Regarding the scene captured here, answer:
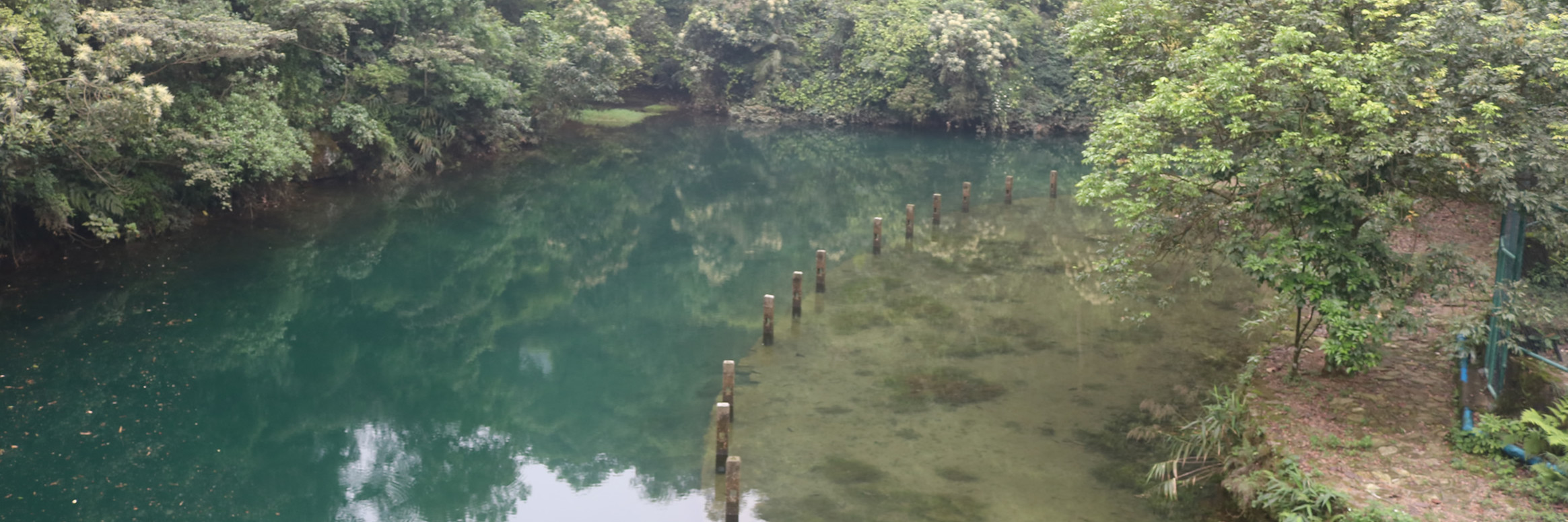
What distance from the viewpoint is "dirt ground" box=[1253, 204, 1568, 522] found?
10.5 metres

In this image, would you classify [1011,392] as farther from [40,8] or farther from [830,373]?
[40,8]

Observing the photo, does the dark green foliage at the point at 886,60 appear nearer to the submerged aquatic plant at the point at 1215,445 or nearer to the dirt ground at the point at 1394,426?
the dirt ground at the point at 1394,426

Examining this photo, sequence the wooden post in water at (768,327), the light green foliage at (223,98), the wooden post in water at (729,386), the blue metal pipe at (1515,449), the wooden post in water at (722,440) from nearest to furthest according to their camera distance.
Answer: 1. the blue metal pipe at (1515,449)
2. the wooden post in water at (722,440)
3. the wooden post in water at (729,386)
4. the wooden post in water at (768,327)
5. the light green foliage at (223,98)

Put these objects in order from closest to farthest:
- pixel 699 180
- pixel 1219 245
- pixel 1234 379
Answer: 1. pixel 1219 245
2. pixel 1234 379
3. pixel 699 180

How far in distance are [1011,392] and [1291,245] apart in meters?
5.17

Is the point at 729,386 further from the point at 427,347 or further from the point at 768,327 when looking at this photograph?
the point at 427,347

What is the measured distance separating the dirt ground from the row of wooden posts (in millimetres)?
6272

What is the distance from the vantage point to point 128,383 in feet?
53.6

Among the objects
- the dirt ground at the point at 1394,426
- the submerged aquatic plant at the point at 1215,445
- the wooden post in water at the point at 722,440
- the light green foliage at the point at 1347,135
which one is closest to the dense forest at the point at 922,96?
the light green foliage at the point at 1347,135

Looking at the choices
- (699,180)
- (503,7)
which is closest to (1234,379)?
(699,180)

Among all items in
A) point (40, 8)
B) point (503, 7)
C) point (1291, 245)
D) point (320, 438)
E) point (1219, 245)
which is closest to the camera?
point (1291, 245)

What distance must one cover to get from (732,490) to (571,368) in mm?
6875

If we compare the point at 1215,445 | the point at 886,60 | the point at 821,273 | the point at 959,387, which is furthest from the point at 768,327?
the point at 886,60

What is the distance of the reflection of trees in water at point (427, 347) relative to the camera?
13.9 meters
